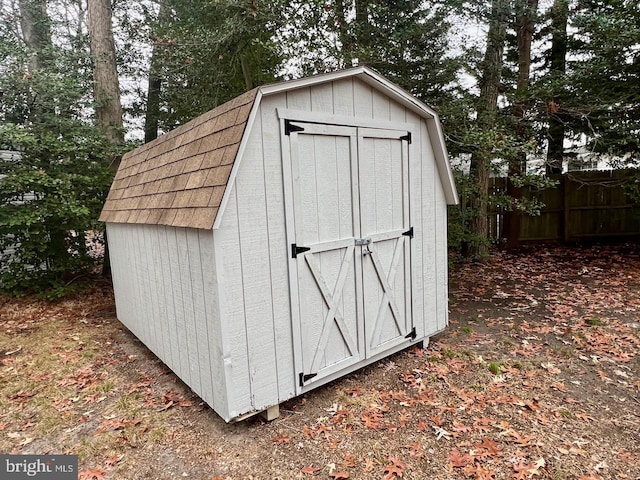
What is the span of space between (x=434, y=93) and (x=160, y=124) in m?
6.24

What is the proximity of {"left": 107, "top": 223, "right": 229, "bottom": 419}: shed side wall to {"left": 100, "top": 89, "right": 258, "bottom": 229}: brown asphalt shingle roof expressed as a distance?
0.14 meters

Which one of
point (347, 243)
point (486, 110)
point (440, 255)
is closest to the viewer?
point (347, 243)

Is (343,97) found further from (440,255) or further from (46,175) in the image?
(46,175)

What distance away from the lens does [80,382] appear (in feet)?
12.4

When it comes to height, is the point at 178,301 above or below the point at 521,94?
below

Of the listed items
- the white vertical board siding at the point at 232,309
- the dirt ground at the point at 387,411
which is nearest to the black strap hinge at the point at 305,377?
the dirt ground at the point at 387,411

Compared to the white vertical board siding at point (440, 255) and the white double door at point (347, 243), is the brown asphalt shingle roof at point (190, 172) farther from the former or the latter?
the white vertical board siding at point (440, 255)

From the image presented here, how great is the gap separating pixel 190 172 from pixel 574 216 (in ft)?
31.8

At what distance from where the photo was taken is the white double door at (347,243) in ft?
10.2

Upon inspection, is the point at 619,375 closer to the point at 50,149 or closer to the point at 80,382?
the point at 80,382

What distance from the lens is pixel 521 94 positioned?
639 centimetres

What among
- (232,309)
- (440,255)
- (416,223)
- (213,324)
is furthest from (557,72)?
(213,324)

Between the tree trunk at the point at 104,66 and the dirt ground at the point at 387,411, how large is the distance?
406 cm

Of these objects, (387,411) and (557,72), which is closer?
(387,411)
